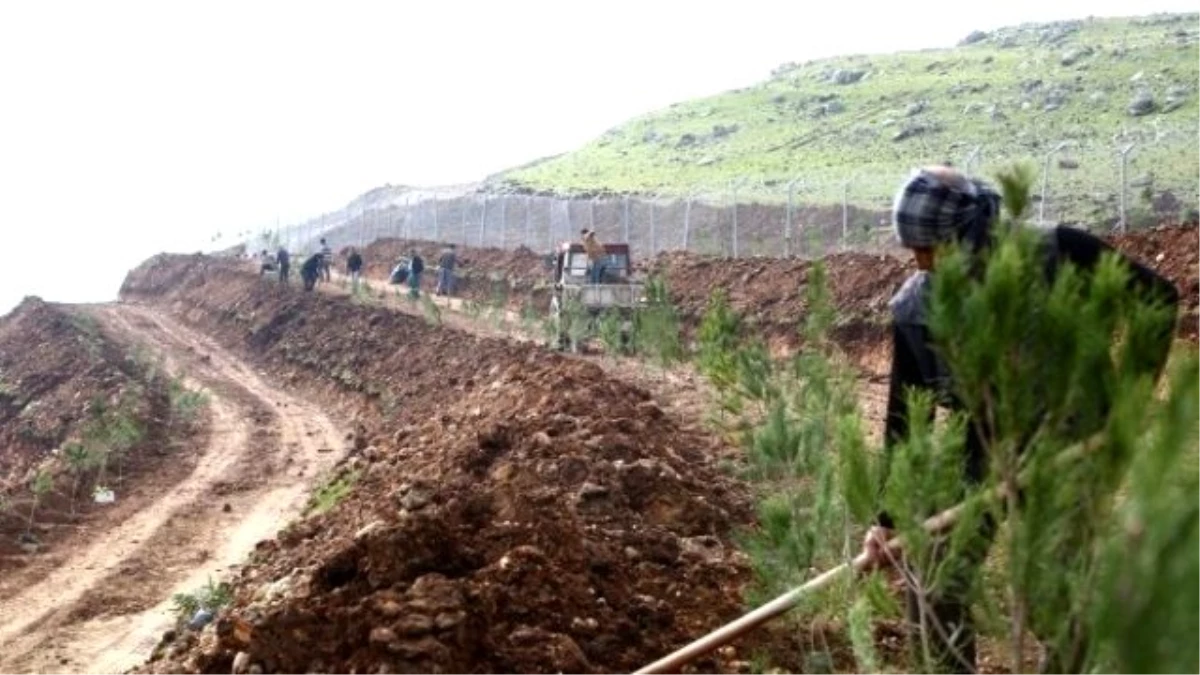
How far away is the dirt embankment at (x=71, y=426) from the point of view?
52.9 ft

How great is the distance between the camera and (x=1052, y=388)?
2.68m

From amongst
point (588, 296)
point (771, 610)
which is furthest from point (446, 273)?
point (771, 610)

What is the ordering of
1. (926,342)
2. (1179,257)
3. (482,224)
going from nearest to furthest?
(926,342) < (1179,257) < (482,224)

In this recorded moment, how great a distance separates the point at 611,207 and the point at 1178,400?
130 ft

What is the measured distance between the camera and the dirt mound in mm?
13266

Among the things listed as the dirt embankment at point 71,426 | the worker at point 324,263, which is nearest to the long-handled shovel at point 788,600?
the dirt embankment at point 71,426

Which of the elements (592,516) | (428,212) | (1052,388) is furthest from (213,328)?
(1052,388)

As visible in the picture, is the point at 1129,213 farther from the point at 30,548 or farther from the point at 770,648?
the point at 770,648

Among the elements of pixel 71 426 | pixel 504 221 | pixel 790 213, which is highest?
pixel 790 213

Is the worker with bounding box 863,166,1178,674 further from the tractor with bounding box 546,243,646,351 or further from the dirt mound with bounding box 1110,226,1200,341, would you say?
the tractor with bounding box 546,243,646,351

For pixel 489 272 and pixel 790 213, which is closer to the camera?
pixel 790 213

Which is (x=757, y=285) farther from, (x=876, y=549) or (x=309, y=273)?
(x=876, y=549)

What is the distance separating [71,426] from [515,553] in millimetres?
19478

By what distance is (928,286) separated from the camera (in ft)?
10.9
